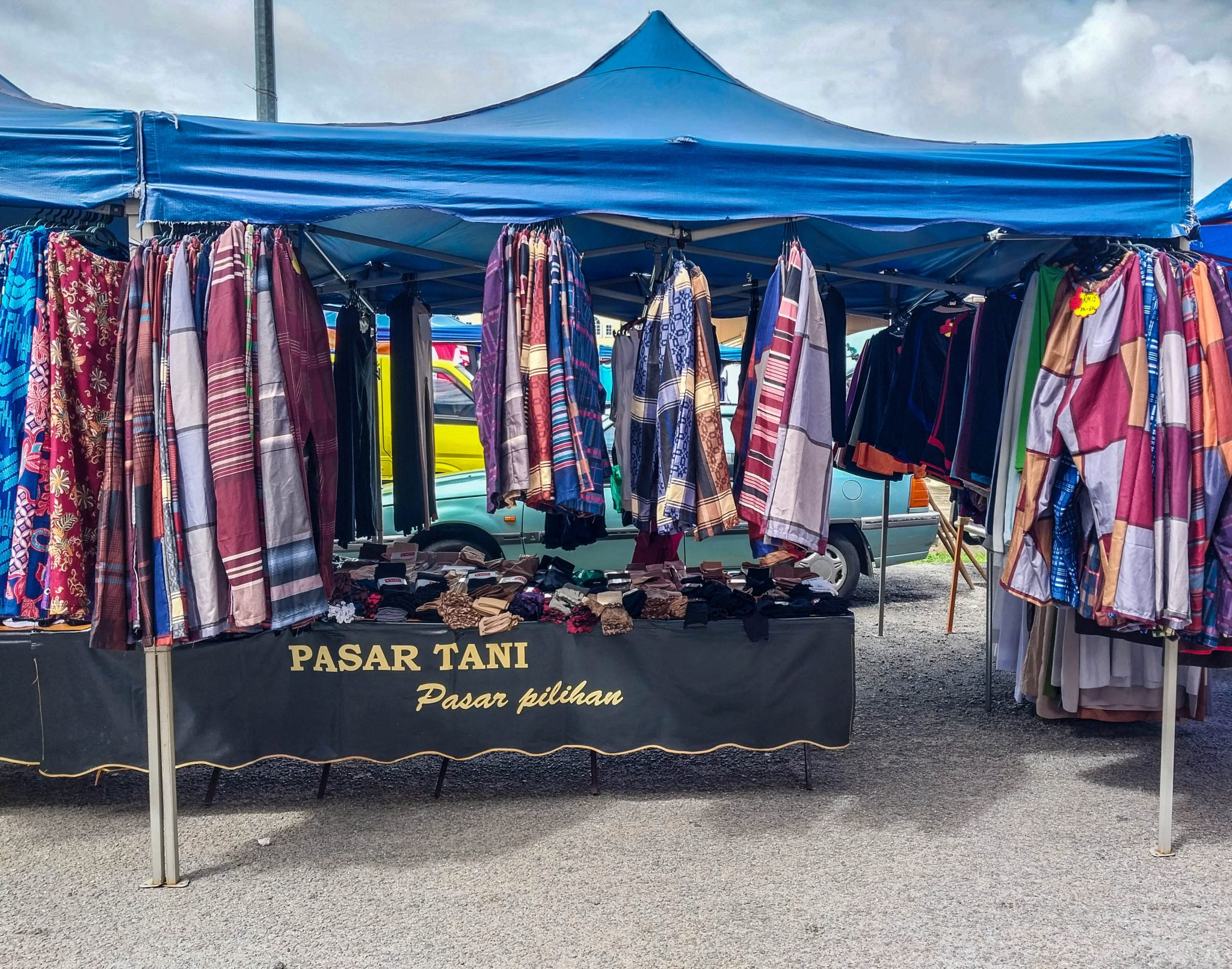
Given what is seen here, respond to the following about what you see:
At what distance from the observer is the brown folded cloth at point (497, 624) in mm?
3588

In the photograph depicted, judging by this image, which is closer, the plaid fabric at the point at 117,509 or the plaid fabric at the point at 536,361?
the plaid fabric at the point at 117,509

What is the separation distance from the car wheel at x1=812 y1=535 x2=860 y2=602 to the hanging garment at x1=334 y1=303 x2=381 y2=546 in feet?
12.9

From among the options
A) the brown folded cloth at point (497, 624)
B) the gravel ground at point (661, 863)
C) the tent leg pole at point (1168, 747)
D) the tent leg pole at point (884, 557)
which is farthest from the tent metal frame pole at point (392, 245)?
the tent leg pole at point (884, 557)

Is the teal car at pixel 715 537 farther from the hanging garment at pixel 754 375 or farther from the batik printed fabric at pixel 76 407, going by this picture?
the batik printed fabric at pixel 76 407

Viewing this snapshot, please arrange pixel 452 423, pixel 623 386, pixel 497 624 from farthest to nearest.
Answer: pixel 452 423 → pixel 623 386 → pixel 497 624

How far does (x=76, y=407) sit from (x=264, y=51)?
241 inches

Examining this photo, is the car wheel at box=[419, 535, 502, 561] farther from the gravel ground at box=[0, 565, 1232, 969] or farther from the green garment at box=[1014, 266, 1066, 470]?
the green garment at box=[1014, 266, 1066, 470]

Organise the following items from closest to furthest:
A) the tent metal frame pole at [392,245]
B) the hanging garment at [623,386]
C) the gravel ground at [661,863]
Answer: the gravel ground at [661,863] → the tent metal frame pole at [392,245] → the hanging garment at [623,386]

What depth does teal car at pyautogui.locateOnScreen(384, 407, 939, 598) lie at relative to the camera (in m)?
6.85

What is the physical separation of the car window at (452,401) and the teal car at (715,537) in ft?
2.49

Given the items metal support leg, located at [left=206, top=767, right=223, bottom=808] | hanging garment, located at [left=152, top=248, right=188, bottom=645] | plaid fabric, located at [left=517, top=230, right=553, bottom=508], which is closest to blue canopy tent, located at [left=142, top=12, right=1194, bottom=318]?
plaid fabric, located at [left=517, top=230, right=553, bottom=508]

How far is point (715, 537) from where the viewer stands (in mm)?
6344

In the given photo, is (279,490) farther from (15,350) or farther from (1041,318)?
(1041,318)

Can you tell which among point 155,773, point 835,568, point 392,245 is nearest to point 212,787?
point 155,773
